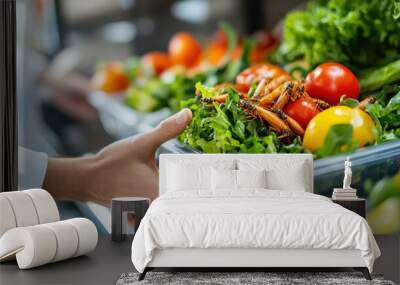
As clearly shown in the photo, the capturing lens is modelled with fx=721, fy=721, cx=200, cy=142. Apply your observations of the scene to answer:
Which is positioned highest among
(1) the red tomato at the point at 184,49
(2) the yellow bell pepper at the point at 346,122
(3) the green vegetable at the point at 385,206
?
(1) the red tomato at the point at 184,49

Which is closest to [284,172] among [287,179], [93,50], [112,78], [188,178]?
[287,179]

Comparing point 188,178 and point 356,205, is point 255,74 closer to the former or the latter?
point 188,178

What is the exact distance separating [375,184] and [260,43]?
146cm

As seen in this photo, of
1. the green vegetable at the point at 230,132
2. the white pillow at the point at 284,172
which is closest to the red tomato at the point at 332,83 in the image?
the green vegetable at the point at 230,132

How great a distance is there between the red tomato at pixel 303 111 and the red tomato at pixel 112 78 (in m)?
1.41

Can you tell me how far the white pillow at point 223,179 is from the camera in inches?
202

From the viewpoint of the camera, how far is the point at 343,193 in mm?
5305

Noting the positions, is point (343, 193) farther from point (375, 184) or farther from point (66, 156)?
point (66, 156)

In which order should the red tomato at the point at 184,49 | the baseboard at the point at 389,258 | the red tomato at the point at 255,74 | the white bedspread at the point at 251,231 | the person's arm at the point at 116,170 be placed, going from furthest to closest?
1. the red tomato at the point at 184,49
2. the person's arm at the point at 116,170
3. the red tomato at the point at 255,74
4. the baseboard at the point at 389,258
5. the white bedspread at the point at 251,231

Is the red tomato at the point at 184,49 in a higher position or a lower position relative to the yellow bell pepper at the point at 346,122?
higher

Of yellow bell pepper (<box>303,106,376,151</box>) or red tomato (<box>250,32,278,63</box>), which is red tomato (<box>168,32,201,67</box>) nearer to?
red tomato (<box>250,32,278,63</box>)

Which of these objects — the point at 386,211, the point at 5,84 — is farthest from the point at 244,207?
the point at 5,84

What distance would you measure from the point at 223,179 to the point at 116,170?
107 centimetres

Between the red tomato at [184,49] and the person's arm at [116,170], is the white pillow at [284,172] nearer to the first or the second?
the person's arm at [116,170]
